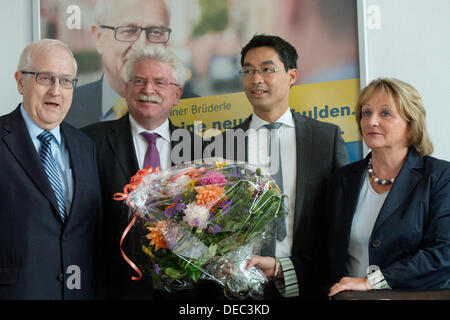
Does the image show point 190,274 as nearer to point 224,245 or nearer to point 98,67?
point 224,245

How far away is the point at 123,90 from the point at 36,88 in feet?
3.68

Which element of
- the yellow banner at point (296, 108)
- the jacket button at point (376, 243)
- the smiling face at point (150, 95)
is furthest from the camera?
the yellow banner at point (296, 108)

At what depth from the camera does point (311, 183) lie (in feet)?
9.23

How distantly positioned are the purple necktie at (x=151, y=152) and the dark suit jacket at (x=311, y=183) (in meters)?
0.49

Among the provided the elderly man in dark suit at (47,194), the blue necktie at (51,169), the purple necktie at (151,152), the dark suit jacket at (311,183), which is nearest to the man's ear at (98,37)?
the purple necktie at (151,152)

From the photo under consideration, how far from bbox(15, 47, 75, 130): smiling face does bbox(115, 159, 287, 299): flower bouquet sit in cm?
71

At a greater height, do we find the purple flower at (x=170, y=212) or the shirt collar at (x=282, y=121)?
the shirt collar at (x=282, y=121)

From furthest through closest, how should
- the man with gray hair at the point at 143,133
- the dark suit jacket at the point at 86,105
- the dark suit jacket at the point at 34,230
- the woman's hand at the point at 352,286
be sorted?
the dark suit jacket at the point at 86,105, the man with gray hair at the point at 143,133, the dark suit jacket at the point at 34,230, the woman's hand at the point at 352,286

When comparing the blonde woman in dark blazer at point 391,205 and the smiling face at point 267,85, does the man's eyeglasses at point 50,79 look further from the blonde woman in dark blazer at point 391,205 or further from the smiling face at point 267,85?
the blonde woman in dark blazer at point 391,205

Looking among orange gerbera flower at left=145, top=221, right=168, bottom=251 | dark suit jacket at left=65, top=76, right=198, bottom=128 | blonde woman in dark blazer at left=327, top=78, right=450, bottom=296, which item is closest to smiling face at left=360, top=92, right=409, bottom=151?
blonde woman in dark blazer at left=327, top=78, right=450, bottom=296

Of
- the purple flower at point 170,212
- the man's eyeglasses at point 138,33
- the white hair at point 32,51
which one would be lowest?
the purple flower at point 170,212

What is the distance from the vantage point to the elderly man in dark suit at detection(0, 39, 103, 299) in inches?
91.4

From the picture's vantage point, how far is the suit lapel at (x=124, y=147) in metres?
2.95

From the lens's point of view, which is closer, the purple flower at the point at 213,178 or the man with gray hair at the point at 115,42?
the purple flower at the point at 213,178
